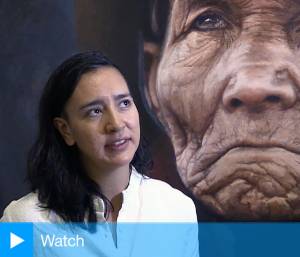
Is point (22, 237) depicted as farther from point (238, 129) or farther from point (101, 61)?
point (238, 129)

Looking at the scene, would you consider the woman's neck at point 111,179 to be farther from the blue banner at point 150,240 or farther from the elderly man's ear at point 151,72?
the elderly man's ear at point 151,72

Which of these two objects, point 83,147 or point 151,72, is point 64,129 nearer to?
point 83,147

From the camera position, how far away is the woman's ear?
949 mm

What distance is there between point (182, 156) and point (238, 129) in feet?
0.55

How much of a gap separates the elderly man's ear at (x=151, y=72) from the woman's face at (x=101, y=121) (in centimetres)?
24

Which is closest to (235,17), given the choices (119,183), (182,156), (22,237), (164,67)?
(164,67)

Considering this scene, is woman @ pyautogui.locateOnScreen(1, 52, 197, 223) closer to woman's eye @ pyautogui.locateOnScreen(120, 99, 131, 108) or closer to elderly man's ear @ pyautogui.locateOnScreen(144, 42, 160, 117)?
woman's eye @ pyautogui.locateOnScreen(120, 99, 131, 108)

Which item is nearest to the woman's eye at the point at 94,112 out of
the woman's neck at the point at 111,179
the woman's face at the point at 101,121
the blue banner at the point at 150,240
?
the woman's face at the point at 101,121

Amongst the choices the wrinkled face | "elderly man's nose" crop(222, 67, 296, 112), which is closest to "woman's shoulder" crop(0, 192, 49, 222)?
the wrinkled face

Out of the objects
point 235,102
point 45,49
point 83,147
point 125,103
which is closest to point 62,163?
point 83,147

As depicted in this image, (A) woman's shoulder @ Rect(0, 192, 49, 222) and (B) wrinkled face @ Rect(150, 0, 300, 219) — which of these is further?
(B) wrinkled face @ Rect(150, 0, 300, 219)

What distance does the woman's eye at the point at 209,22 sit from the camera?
1.16m

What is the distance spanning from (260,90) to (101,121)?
444 mm

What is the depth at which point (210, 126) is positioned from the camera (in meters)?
1.17
